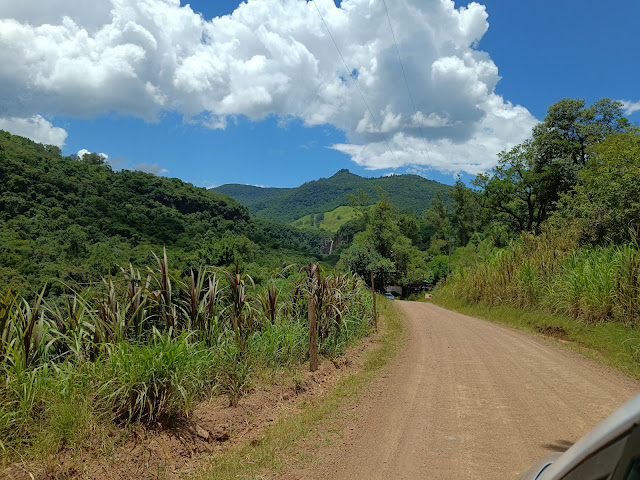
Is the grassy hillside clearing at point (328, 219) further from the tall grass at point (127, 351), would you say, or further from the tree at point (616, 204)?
the tall grass at point (127, 351)

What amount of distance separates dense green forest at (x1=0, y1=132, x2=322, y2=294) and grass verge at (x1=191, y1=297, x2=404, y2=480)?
628 inches

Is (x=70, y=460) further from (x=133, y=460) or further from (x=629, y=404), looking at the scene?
(x=629, y=404)

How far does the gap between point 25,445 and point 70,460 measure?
49 cm

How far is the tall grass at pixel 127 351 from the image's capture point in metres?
4.00

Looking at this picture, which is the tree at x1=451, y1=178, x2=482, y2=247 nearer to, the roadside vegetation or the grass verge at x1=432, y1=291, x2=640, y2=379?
the roadside vegetation

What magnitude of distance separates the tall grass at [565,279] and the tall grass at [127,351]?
323 inches

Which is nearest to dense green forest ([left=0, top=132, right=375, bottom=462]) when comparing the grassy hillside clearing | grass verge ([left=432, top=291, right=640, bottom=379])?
grass verge ([left=432, top=291, right=640, bottom=379])

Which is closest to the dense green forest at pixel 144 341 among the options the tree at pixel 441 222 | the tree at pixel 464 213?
the tree at pixel 464 213

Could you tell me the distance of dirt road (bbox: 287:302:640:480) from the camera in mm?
4117

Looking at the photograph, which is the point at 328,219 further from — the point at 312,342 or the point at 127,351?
the point at 127,351

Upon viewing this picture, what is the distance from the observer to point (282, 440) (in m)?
4.73

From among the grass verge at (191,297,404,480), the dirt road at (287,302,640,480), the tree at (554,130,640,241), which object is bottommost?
the grass verge at (191,297,404,480)

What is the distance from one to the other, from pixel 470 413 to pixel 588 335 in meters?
6.53

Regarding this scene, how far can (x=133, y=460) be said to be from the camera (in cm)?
395
